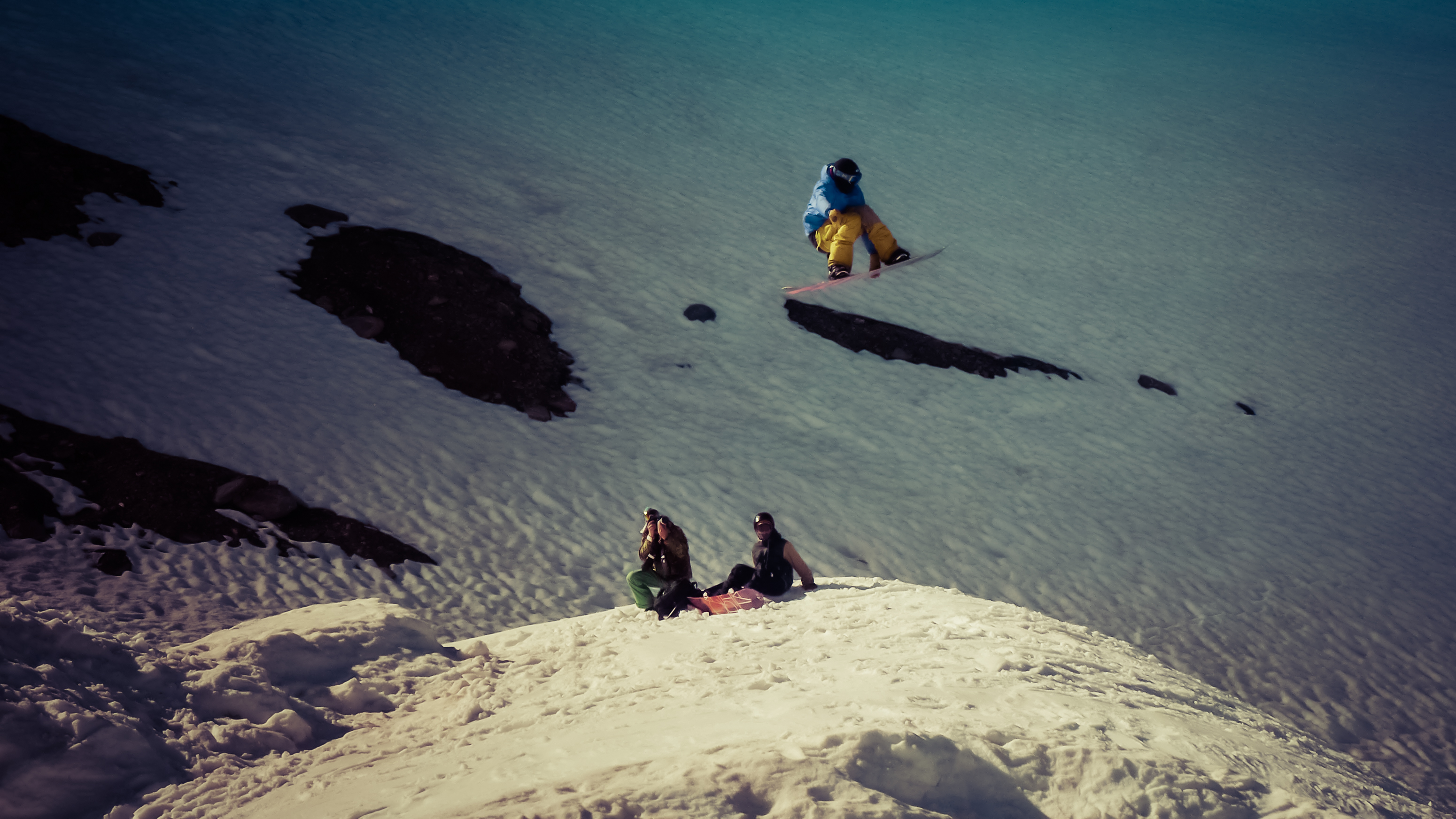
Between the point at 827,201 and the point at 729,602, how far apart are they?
167 inches

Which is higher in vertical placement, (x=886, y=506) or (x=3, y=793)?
(x=3, y=793)

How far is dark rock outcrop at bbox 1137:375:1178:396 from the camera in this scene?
13914mm

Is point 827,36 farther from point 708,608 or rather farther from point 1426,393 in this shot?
point 708,608

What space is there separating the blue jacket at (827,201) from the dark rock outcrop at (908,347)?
594 centimetres

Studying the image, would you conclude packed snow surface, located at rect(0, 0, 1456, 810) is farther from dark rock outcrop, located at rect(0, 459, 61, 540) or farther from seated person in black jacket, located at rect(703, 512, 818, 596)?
seated person in black jacket, located at rect(703, 512, 818, 596)

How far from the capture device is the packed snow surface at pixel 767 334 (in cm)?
802

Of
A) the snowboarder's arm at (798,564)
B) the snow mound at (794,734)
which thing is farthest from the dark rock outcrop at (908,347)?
the snow mound at (794,734)

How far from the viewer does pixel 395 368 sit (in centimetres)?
1044

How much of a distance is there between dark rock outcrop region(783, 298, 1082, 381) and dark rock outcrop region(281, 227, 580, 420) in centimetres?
508

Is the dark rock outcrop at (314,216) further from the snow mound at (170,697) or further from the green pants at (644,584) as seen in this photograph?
the green pants at (644,584)

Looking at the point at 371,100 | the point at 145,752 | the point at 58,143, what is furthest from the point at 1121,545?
the point at 371,100

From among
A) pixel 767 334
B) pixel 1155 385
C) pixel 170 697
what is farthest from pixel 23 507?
pixel 1155 385

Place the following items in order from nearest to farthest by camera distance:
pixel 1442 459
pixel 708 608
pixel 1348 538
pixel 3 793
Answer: pixel 3 793 → pixel 708 608 → pixel 1348 538 → pixel 1442 459

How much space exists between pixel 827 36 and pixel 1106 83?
1100 cm
